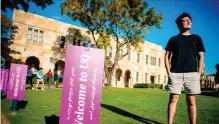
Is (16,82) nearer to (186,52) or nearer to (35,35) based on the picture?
(186,52)

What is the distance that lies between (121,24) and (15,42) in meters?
11.2

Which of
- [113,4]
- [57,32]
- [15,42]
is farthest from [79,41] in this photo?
[113,4]

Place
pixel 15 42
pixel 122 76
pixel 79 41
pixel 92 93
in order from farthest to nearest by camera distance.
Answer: pixel 122 76, pixel 79 41, pixel 15 42, pixel 92 93

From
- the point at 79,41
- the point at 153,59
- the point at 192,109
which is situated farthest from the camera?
the point at 153,59

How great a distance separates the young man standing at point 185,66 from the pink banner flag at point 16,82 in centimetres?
360

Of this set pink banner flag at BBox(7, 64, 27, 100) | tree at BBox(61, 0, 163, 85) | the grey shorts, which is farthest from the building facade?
the grey shorts

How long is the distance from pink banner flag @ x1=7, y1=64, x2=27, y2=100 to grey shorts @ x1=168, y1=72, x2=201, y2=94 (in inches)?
143

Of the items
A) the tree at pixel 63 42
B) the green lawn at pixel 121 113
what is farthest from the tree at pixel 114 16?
the green lawn at pixel 121 113

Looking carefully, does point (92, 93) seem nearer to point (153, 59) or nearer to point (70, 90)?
point (70, 90)

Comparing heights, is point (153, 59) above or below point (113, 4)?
below

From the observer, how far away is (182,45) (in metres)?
3.56

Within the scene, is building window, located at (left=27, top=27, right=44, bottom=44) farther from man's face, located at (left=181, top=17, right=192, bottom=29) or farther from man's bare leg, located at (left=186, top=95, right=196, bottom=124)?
man's bare leg, located at (left=186, top=95, right=196, bottom=124)

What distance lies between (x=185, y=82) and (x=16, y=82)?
3.97m

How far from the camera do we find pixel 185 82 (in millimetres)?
3479
